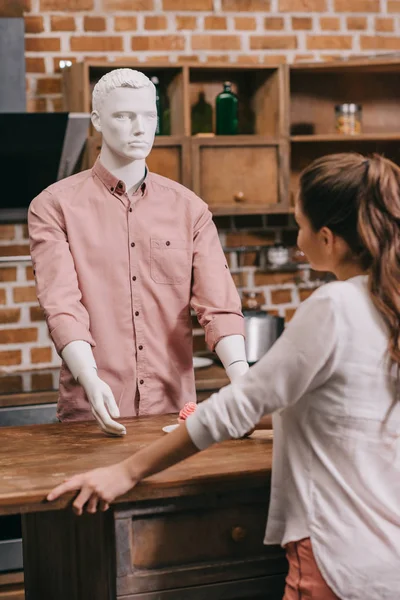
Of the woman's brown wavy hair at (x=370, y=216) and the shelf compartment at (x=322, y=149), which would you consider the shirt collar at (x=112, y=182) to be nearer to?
the woman's brown wavy hair at (x=370, y=216)

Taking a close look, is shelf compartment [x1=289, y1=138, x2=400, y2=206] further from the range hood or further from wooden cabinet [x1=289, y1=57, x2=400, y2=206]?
the range hood

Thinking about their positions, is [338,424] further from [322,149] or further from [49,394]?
[322,149]

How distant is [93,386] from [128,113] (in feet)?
2.36

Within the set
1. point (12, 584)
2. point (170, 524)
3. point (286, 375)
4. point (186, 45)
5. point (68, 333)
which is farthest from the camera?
point (186, 45)

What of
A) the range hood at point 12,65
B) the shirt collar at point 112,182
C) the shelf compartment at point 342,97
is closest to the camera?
the shirt collar at point 112,182

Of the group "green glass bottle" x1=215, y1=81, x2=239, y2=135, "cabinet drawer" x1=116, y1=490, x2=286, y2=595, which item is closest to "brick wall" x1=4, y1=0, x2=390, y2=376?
"green glass bottle" x1=215, y1=81, x2=239, y2=135

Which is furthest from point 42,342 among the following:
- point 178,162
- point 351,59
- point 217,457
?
point 217,457

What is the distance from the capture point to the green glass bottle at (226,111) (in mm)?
3572

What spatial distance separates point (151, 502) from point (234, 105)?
2296 mm

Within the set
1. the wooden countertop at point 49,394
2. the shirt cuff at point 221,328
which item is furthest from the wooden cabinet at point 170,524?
the wooden countertop at point 49,394

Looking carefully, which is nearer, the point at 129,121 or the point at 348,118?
the point at 129,121

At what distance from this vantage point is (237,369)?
2109 millimetres

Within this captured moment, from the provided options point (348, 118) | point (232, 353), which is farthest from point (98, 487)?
point (348, 118)

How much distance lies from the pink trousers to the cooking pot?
2041 millimetres
